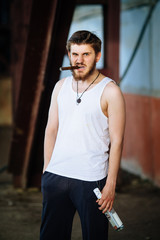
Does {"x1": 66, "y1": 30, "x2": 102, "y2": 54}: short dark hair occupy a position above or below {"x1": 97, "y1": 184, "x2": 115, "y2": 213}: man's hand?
above

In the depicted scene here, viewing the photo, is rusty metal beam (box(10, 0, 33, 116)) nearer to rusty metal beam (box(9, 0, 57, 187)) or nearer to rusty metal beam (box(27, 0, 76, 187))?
rusty metal beam (box(9, 0, 57, 187))

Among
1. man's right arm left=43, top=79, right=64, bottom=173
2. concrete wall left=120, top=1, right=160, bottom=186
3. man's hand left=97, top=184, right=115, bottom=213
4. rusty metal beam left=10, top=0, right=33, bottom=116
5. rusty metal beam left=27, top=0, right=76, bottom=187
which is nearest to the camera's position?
man's hand left=97, top=184, right=115, bottom=213

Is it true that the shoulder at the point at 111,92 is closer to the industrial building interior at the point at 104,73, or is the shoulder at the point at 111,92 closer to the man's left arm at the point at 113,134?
the man's left arm at the point at 113,134

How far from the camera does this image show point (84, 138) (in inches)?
86.8

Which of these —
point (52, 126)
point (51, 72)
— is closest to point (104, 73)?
point (51, 72)

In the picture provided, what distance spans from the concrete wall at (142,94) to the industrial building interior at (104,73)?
1 centimetres

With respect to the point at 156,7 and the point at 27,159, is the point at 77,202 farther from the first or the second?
the point at 156,7

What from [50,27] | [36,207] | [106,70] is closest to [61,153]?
[50,27]

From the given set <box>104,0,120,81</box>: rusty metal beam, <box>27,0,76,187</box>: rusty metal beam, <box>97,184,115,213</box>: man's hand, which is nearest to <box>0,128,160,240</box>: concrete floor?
<box>27,0,76,187</box>: rusty metal beam

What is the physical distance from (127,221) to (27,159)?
4.73 ft

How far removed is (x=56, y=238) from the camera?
92.0 inches

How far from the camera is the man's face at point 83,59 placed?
2232mm

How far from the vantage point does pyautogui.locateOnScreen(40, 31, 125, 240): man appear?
2.17m

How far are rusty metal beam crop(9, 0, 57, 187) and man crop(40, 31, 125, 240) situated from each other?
1546 millimetres
